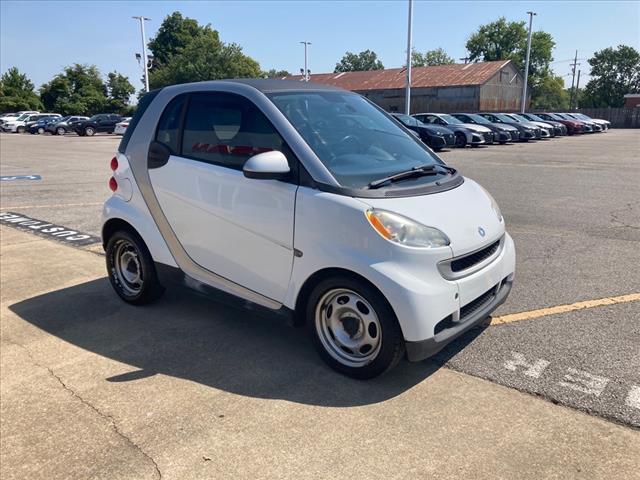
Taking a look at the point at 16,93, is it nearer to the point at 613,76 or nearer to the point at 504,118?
the point at 504,118

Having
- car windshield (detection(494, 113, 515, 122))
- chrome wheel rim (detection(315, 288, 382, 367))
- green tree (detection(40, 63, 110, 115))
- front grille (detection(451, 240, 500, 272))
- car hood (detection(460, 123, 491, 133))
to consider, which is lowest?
chrome wheel rim (detection(315, 288, 382, 367))

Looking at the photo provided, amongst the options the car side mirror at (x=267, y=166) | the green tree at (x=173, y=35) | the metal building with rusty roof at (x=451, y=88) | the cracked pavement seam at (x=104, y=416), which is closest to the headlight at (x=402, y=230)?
the car side mirror at (x=267, y=166)

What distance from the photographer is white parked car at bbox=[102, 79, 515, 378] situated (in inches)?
119

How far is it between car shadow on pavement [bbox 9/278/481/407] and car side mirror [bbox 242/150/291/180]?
39.6 inches

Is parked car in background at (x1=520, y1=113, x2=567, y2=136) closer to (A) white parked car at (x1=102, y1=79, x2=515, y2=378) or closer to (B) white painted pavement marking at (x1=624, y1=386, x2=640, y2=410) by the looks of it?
(A) white parked car at (x1=102, y1=79, x2=515, y2=378)

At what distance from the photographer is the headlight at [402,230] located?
118 inches

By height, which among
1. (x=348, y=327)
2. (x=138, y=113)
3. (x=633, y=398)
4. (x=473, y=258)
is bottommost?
(x=633, y=398)

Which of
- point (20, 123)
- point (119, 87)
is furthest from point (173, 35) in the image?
point (20, 123)

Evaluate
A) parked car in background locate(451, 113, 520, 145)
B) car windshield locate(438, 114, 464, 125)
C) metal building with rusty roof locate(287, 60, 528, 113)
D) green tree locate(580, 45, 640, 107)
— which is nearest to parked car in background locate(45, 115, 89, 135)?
metal building with rusty roof locate(287, 60, 528, 113)

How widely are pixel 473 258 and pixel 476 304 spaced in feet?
0.98

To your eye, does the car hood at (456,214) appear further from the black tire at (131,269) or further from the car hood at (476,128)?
the car hood at (476,128)

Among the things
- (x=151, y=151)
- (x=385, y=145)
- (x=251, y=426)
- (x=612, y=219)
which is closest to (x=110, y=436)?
(x=251, y=426)

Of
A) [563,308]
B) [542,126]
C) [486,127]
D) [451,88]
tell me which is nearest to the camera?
[563,308]

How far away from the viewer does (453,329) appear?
3105 mm
